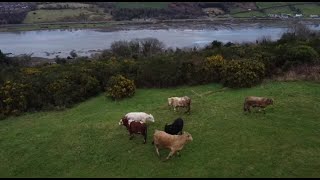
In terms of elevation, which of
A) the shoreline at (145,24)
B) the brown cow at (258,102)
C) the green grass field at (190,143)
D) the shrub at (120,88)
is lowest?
the shoreline at (145,24)

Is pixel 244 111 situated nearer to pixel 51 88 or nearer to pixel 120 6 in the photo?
pixel 51 88

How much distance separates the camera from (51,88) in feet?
85.7

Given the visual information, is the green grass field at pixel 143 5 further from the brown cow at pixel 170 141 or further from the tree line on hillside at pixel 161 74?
the brown cow at pixel 170 141

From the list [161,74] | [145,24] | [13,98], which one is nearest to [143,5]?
[145,24]

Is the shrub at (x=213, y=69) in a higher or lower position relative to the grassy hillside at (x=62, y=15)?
higher

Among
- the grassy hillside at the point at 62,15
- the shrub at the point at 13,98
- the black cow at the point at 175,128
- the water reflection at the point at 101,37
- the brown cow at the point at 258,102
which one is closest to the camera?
the black cow at the point at 175,128

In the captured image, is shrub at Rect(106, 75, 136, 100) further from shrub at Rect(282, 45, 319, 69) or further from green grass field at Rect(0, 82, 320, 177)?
shrub at Rect(282, 45, 319, 69)

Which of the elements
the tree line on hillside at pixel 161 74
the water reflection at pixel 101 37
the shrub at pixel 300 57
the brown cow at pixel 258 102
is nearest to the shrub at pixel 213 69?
the tree line on hillside at pixel 161 74

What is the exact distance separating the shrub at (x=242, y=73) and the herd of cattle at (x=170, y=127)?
4.37 meters

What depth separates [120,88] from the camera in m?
25.0

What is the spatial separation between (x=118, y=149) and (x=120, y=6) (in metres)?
123

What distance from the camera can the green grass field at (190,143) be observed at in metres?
15.7

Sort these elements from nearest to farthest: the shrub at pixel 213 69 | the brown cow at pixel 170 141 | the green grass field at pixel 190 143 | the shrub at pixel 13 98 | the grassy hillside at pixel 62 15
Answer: the green grass field at pixel 190 143, the brown cow at pixel 170 141, the shrub at pixel 13 98, the shrub at pixel 213 69, the grassy hillside at pixel 62 15

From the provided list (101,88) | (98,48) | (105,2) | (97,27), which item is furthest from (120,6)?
(101,88)
